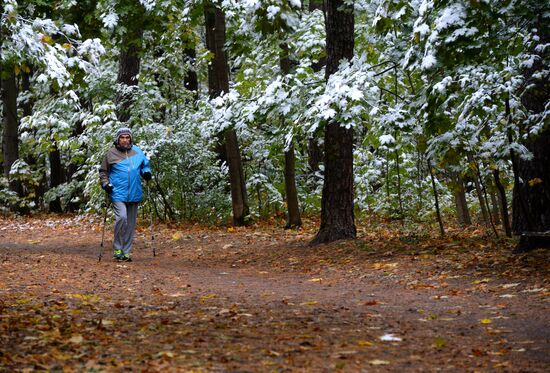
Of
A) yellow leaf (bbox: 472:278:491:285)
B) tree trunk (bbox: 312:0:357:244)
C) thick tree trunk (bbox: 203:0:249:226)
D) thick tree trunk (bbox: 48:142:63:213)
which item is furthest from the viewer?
thick tree trunk (bbox: 48:142:63:213)

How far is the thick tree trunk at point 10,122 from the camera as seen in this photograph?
2292 centimetres

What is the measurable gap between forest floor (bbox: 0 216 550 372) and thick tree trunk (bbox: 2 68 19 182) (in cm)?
1268

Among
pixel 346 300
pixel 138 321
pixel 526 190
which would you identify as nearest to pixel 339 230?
pixel 526 190

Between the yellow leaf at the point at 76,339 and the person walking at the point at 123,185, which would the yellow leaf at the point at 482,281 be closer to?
the yellow leaf at the point at 76,339

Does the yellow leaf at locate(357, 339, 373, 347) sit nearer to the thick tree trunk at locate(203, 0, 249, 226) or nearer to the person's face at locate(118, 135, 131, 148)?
the person's face at locate(118, 135, 131, 148)

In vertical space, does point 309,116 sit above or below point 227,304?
above

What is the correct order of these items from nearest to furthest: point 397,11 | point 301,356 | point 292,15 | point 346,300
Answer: point 301,356 < point 292,15 < point 346,300 < point 397,11

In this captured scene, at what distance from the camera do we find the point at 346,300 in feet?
24.3

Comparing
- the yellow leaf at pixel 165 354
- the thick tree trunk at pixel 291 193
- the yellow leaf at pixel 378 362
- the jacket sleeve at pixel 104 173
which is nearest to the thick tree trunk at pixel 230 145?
the thick tree trunk at pixel 291 193

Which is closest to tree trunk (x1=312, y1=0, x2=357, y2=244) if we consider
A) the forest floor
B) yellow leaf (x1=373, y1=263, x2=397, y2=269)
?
the forest floor

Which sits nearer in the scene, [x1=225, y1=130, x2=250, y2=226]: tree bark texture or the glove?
the glove

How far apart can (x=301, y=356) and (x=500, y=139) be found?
17.7 ft

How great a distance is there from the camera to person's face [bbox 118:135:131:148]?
37.4ft

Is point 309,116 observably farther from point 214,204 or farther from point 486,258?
point 214,204
